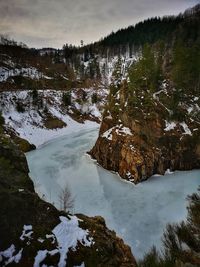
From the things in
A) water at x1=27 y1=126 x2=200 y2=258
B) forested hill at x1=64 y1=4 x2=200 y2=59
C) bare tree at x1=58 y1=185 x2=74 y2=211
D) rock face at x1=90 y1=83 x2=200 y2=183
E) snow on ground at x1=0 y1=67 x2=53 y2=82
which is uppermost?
forested hill at x1=64 y1=4 x2=200 y2=59

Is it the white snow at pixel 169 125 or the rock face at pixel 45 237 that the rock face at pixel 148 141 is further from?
the rock face at pixel 45 237

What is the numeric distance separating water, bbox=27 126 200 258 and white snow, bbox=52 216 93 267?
25.8 feet

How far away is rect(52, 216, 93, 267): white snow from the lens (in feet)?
42.9

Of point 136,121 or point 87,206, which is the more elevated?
point 136,121

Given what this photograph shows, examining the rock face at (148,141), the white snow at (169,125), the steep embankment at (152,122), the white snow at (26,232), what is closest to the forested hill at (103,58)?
the steep embankment at (152,122)

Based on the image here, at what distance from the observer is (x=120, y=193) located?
31266 mm

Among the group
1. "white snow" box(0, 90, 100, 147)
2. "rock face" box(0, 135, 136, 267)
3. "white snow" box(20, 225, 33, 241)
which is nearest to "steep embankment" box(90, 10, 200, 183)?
"white snow" box(0, 90, 100, 147)

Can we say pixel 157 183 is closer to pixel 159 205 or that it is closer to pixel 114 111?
pixel 159 205

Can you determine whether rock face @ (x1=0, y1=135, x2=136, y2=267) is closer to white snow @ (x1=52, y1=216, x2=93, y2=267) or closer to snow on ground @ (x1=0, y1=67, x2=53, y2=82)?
white snow @ (x1=52, y1=216, x2=93, y2=267)

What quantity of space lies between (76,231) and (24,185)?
6.20 metres

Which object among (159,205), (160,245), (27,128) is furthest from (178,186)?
(27,128)

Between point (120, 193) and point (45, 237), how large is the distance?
18613 millimetres

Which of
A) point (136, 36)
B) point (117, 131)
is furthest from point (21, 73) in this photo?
point (136, 36)

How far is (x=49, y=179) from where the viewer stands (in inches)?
1400
